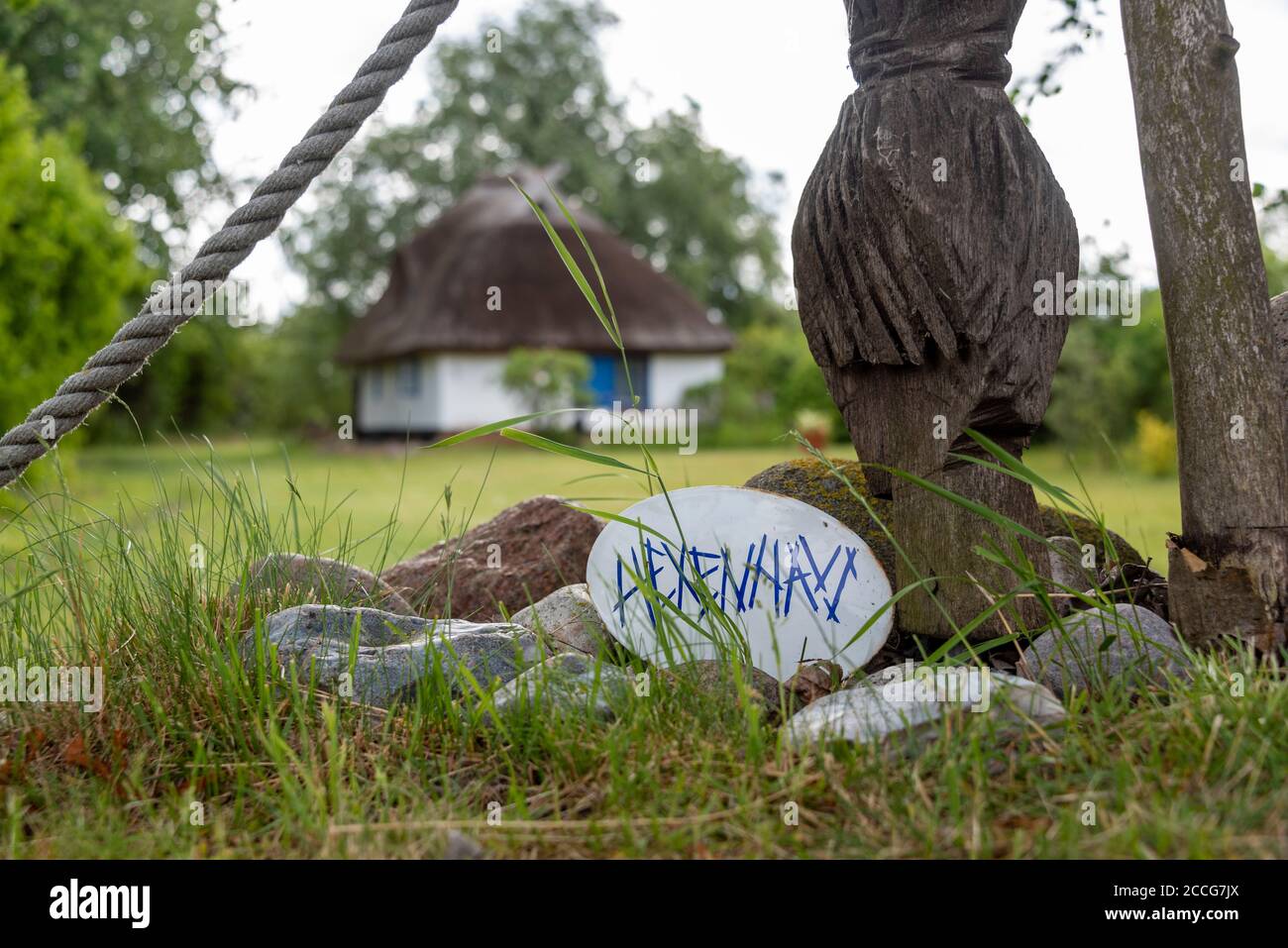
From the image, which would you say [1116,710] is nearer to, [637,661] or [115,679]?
[637,661]

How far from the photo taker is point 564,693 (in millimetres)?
2535

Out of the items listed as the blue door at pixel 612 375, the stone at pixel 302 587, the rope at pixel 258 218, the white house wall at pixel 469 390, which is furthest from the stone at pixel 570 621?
the blue door at pixel 612 375

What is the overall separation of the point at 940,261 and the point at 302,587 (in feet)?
6.32

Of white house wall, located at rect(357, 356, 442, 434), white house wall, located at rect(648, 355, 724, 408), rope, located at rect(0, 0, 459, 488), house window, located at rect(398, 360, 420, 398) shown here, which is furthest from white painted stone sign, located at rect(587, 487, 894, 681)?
house window, located at rect(398, 360, 420, 398)

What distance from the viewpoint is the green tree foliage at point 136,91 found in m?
20.5

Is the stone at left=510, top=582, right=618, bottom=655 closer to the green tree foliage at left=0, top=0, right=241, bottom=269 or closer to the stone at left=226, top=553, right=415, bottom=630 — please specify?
the stone at left=226, top=553, right=415, bottom=630

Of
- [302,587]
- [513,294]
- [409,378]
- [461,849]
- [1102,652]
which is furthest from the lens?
[409,378]

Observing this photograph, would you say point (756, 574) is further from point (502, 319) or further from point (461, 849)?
point (502, 319)

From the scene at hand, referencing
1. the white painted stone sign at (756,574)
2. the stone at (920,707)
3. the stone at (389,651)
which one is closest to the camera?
the stone at (920,707)

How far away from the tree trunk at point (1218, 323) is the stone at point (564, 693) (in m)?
1.49

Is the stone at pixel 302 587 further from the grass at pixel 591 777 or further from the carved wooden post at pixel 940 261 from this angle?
the carved wooden post at pixel 940 261

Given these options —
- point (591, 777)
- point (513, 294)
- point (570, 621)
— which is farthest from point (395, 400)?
point (591, 777)
